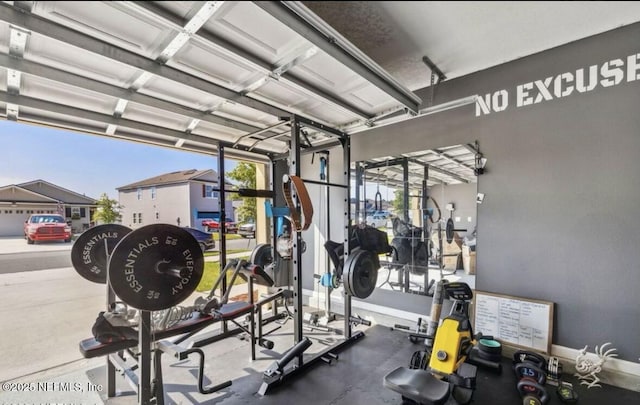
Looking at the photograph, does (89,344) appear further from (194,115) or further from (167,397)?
(194,115)

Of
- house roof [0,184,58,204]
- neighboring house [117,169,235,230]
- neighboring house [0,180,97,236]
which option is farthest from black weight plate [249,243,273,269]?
house roof [0,184,58,204]

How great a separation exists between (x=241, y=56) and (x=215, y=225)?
2005mm

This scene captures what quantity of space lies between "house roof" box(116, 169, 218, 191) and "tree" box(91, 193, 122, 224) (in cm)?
15

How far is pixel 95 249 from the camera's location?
2.29 meters

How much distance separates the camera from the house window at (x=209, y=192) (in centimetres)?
317

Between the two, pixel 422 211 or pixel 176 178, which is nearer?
pixel 176 178

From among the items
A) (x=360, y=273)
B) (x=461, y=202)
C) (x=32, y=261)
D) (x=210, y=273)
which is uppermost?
(x=461, y=202)

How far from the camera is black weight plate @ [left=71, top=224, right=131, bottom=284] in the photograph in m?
2.25

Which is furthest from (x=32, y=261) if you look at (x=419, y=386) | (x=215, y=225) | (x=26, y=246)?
(x=419, y=386)

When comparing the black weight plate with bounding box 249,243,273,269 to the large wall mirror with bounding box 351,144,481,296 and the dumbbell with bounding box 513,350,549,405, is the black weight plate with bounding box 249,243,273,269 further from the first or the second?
the dumbbell with bounding box 513,350,549,405

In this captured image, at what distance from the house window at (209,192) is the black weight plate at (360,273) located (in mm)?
1718

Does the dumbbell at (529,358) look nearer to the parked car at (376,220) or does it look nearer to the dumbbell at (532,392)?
the dumbbell at (532,392)

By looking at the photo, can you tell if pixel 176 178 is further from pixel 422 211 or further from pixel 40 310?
pixel 422 211

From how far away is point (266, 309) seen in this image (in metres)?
4.50
